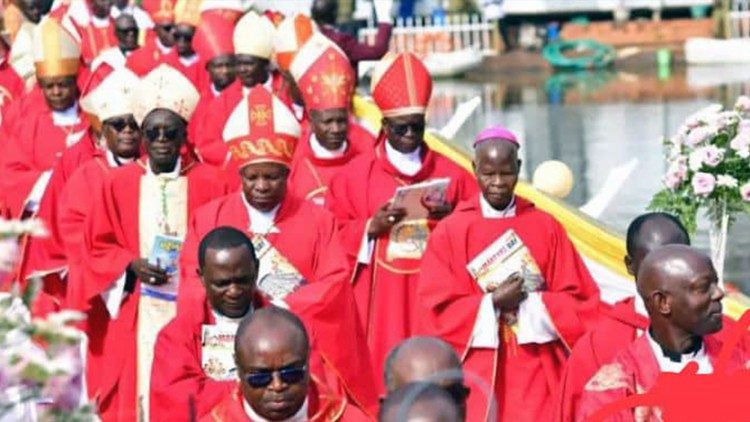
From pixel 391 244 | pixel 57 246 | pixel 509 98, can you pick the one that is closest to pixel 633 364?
pixel 391 244

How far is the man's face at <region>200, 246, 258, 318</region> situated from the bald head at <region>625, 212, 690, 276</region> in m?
1.26

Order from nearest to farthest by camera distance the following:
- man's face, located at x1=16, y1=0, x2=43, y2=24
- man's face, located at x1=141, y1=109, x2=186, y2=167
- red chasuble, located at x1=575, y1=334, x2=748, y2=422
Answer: red chasuble, located at x1=575, y1=334, x2=748, y2=422, man's face, located at x1=141, y1=109, x2=186, y2=167, man's face, located at x1=16, y1=0, x2=43, y2=24

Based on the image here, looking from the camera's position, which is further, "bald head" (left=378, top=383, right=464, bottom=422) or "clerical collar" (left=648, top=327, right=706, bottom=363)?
"clerical collar" (left=648, top=327, right=706, bottom=363)

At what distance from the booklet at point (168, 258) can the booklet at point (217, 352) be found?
2.10 metres

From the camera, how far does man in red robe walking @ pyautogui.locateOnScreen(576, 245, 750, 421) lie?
21.0ft

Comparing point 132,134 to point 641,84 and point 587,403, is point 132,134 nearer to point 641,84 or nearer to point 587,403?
point 587,403

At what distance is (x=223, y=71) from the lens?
1396cm

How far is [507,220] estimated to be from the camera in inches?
356

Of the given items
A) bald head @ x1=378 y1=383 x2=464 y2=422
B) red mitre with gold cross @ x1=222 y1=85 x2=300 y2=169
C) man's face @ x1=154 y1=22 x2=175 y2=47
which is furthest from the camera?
man's face @ x1=154 y1=22 x2=175 y2=47

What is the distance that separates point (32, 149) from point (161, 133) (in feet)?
9.52

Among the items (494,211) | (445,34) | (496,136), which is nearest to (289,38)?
(494,211)

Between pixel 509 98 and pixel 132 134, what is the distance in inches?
841

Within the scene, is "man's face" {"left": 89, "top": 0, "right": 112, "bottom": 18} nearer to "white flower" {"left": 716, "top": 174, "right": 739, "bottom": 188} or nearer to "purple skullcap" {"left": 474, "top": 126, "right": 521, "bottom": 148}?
"white flower" {"left": 716, "top": 174, "right": 739, "bottom": 188}

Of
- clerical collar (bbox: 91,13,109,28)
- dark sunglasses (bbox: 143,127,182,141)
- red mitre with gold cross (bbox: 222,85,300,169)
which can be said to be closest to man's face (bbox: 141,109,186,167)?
dark sunglasses (bbox: 143,127,182,141)
